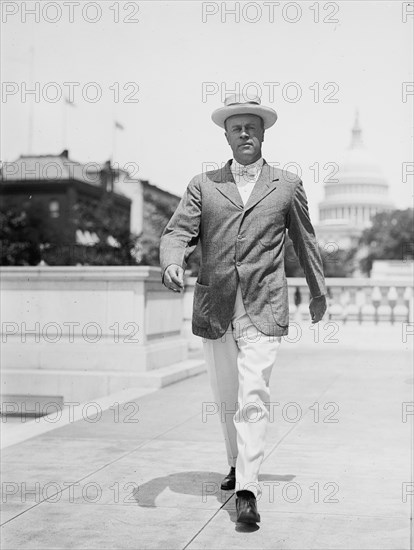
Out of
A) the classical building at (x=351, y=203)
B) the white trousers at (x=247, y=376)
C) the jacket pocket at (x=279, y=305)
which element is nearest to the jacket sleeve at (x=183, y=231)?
the white trousers at (x=247, y=376)

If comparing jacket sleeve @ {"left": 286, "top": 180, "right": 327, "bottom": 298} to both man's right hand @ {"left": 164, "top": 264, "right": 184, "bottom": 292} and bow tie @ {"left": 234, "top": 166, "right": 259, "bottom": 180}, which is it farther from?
man's right hand @ {"left": 164, "top": 264, "right": 184, "bottom": 292}

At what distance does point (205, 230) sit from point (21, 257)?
6946 cm

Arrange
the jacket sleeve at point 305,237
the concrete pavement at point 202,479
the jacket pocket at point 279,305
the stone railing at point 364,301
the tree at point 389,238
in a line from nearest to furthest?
the concrete pavement at point 202,479
the jacket pocket at point 279,305
the jacket sleeve at point 305,237
the stone railing at point 364,301
the tree at point 389,238

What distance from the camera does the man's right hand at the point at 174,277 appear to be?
4.99 m

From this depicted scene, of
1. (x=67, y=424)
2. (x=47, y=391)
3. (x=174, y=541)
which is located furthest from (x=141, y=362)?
(x=174, y=541)

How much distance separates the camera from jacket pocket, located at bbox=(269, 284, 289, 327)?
5.16m

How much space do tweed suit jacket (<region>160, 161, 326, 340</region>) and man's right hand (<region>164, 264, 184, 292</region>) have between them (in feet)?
0.14

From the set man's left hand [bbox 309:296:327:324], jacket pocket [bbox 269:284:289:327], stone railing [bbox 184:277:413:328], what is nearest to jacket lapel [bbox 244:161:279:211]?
jacket pocket [bbox 269:284:289:327]

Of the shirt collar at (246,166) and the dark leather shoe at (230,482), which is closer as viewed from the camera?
the shirt collar at (246,166)

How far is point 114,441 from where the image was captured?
7734mm

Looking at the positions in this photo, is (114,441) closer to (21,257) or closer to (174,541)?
(174,541)

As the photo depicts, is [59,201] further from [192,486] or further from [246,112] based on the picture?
[246,112]

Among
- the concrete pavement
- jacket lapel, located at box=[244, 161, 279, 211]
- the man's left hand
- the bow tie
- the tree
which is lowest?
the concrete pavement

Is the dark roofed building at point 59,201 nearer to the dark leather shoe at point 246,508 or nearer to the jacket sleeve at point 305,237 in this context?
the jacket sleeve at point 305,237
